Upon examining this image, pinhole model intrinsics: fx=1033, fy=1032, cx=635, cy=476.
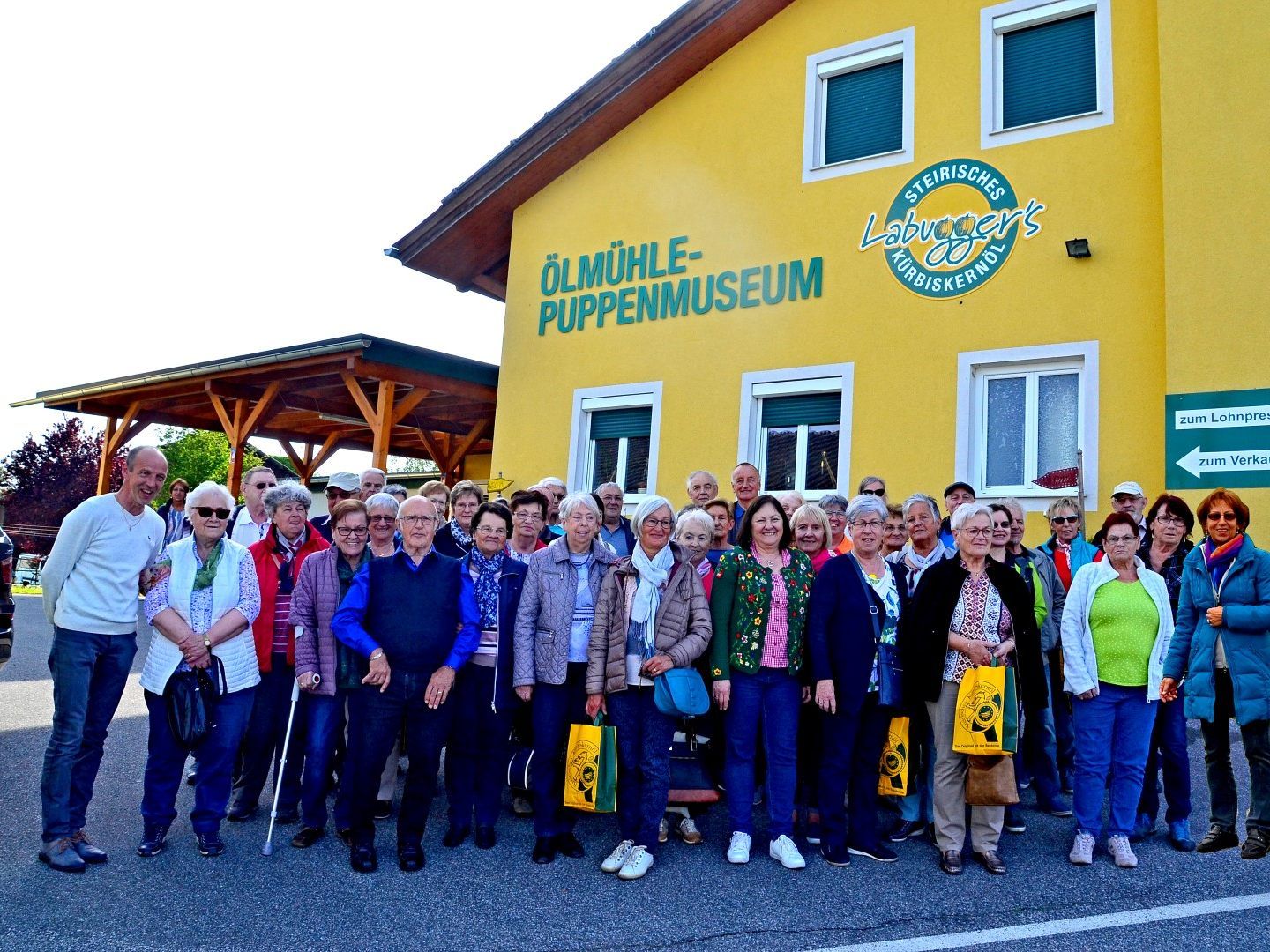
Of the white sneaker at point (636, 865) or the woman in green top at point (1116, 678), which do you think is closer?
the white sneaker at point (636, 865)

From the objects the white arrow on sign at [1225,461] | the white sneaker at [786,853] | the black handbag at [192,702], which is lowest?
the white sneaker at [786,853]

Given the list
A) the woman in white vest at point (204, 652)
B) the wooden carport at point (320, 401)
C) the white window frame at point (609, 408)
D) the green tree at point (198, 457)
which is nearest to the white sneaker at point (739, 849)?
the woman in white vest at point (204, 652)

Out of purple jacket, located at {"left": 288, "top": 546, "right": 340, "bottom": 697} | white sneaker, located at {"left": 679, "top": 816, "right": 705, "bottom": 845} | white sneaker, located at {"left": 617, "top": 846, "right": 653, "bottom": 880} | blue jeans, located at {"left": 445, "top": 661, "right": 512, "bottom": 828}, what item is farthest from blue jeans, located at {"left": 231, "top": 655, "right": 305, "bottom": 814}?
white sneaker, located at {"left": 679, "top": 816, "right": 705, "bottom": 845}

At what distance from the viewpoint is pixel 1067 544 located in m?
6.84

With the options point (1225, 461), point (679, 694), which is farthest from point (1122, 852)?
point (1225, 461)

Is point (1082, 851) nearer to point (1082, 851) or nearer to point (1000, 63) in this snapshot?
point (1082, 851)

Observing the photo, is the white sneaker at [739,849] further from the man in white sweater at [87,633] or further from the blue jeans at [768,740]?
the man in white sweater at [87,633]

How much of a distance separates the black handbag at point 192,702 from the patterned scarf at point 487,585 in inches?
50.0

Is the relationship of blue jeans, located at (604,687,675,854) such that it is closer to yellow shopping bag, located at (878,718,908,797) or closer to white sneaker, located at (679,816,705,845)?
white sneaker, located at (679,816,705,845)

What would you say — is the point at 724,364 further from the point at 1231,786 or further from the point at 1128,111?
the point at 1231,786

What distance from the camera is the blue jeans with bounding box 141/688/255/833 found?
186 inches

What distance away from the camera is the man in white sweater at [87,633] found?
4535mm

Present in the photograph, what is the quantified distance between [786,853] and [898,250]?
6614 mm

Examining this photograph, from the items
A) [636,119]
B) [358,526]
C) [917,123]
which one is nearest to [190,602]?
[358,526]
